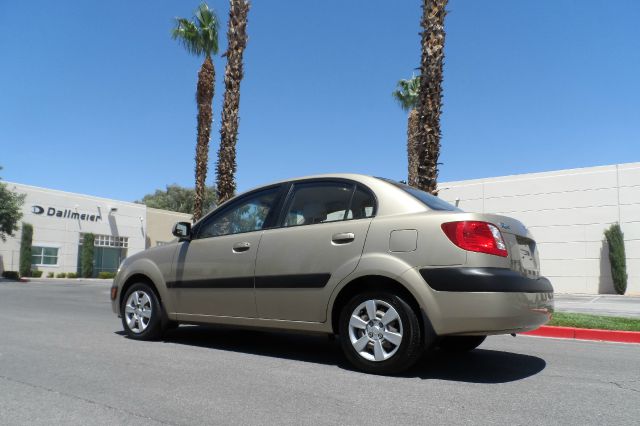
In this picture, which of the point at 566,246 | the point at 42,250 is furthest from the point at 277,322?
the point at 42,250

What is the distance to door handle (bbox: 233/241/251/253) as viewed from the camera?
513 cm

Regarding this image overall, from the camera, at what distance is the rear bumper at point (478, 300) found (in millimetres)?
3877

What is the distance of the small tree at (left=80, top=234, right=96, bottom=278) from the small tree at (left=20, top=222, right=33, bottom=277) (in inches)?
155

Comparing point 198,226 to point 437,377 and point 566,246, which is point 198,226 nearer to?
point 437,377

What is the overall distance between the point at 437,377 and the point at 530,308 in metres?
0.91

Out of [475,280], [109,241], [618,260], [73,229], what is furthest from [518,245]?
[109,241]

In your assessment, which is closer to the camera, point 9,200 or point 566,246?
point 566,246

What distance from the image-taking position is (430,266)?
405 centimetres

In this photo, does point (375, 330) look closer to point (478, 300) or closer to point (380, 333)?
point (380, 333)

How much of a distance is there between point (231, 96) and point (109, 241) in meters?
26.6

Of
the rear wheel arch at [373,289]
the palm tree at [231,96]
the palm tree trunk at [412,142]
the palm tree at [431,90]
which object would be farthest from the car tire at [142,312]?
the palm tree trunk at [412,142]

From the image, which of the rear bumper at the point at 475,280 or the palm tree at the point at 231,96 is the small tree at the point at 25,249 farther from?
the rear bumper at the point at 475,280

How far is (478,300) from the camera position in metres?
3.88

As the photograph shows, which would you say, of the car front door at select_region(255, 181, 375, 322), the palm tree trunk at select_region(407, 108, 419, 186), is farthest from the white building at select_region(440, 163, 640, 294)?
the car front door at select_region(255, 181, 375, 322)
